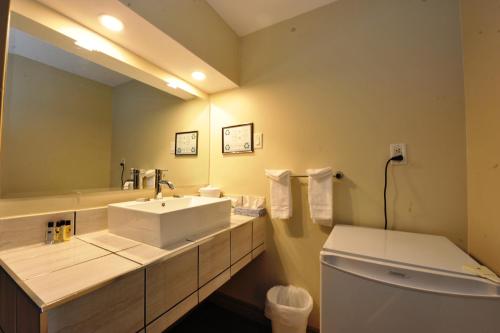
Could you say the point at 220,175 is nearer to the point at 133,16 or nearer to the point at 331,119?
the point at 331,119

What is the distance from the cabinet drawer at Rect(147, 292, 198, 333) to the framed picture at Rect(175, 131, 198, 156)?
113cm

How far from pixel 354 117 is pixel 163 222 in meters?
1.24

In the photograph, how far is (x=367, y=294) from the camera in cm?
75

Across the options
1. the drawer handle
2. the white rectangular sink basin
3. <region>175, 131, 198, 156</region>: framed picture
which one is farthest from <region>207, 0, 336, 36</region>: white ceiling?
the drawer handle

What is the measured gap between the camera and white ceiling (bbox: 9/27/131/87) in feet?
2.89

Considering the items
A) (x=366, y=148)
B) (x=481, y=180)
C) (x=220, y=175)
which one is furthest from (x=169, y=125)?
(x=481, y=180)

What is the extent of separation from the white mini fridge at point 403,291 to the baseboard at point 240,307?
0.85 m

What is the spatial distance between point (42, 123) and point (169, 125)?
79cm

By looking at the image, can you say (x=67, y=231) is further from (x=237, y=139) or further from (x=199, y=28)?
(x=199, y=28)

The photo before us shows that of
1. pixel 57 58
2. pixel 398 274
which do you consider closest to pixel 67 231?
pixel 57 58

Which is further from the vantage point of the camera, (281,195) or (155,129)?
(155,129)

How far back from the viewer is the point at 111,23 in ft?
3.35

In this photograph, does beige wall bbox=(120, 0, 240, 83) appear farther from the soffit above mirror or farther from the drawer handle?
the drawer handle

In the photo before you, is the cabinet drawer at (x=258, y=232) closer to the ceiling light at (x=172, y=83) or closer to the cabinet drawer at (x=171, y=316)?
the cabinet drawer at (x=171, y=316)
